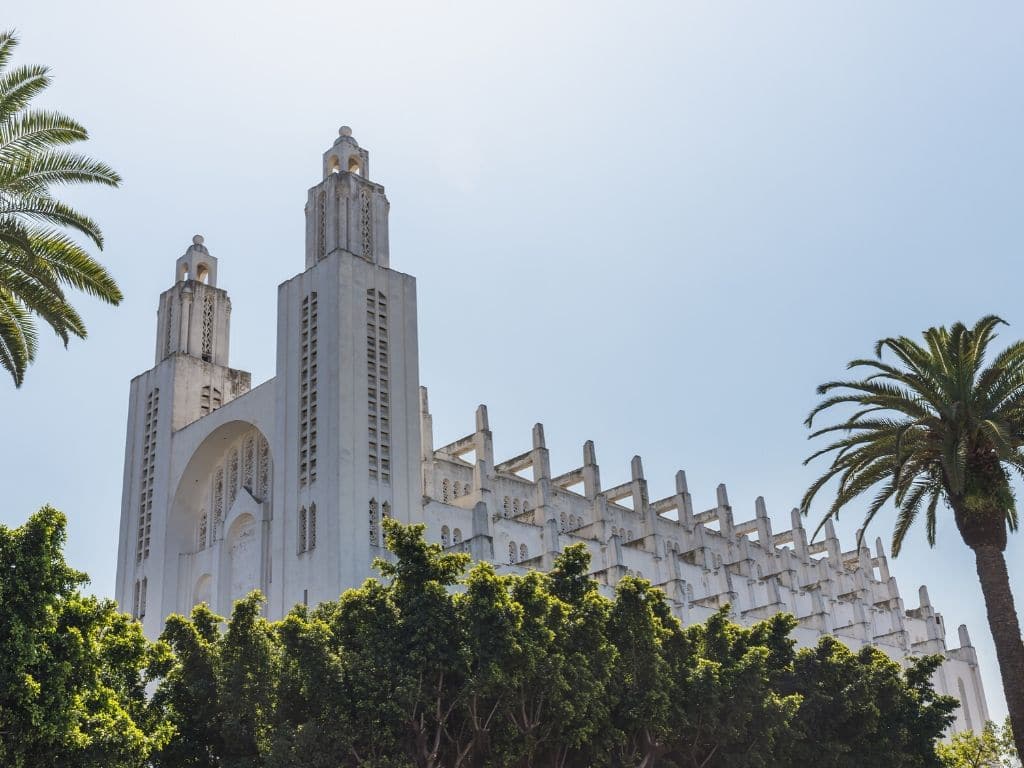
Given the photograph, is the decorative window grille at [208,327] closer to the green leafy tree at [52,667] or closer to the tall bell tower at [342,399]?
the tall bell tower at [342,399]

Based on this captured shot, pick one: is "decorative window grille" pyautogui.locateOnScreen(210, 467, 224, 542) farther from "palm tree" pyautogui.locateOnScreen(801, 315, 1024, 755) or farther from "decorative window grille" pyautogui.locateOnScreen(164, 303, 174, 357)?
"palm tree" pyautogui.locateOnScreen(801, 315, 1024, 755)

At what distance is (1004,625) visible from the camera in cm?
2311

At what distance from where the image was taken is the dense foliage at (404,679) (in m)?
18.2

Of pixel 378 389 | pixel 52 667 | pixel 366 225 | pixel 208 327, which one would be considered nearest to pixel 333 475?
pixel 378 389

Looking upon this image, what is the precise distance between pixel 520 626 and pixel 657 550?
31.0m

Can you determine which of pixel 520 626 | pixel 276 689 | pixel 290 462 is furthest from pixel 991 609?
pixel 290 462

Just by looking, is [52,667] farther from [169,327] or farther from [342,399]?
[169,327]

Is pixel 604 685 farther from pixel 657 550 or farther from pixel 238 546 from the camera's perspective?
pixel 657 550

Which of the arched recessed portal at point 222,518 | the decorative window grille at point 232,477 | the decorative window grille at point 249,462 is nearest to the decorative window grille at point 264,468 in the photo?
the arched recessed portal at point 222,518

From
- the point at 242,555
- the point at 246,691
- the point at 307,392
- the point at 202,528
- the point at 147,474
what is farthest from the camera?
the point at 147,474

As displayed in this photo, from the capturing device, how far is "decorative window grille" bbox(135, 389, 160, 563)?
50031 millimetres

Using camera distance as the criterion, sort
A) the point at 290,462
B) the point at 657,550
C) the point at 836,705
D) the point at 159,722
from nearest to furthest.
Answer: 1. the point at 159,722
2. the point at 836,705
3. the point at 290,462
4. the point at 657,550

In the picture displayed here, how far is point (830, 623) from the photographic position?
6131 cm

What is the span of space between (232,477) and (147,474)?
4698 mm
